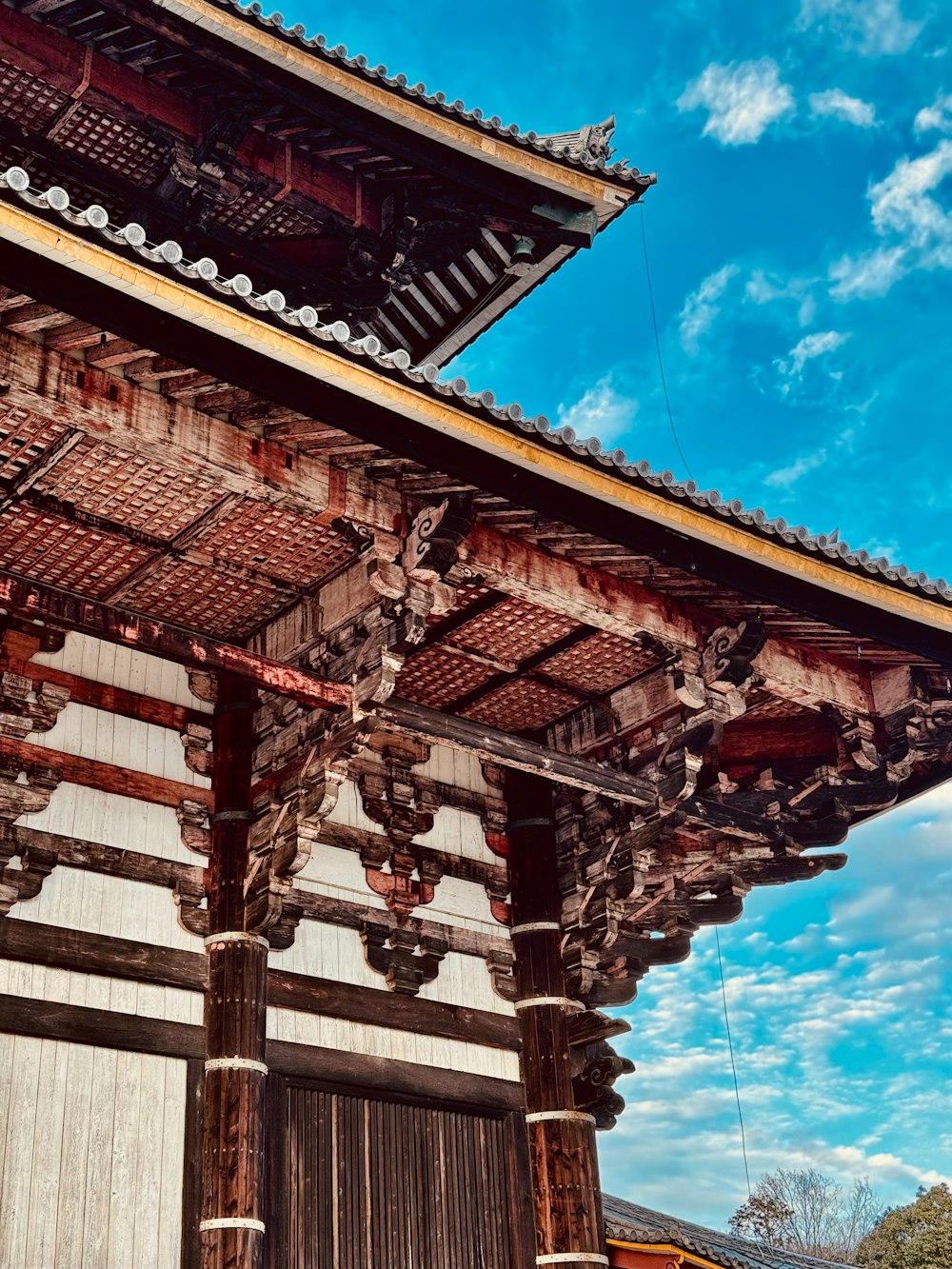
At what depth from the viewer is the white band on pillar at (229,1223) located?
A: 7703 millimetres

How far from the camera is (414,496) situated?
810 cm

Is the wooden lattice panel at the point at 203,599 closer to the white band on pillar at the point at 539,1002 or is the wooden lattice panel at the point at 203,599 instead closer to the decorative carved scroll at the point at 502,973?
the decorative carved scroll at the point at 502,973

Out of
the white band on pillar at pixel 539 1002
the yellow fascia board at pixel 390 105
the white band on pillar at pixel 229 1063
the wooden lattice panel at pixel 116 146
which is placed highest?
the yellow fascia board at pixel 390 105

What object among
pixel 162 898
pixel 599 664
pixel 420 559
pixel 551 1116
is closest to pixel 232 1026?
pixel 162 898

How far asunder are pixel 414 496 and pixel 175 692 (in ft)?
7.31

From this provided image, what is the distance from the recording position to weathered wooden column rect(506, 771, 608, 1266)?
9.27 m

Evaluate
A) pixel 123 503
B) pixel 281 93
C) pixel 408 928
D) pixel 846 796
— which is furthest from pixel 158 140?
pixel 846 796

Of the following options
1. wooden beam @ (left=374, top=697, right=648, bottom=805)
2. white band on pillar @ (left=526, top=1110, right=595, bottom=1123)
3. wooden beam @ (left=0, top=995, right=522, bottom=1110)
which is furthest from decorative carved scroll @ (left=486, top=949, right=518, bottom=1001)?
wooden beam @ (left=374, top=697, right=648, bottom=805)

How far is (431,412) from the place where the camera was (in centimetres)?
721

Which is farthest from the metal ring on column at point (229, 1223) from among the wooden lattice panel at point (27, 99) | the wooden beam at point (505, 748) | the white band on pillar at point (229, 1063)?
the wooden lattice panel at point (27, 99)

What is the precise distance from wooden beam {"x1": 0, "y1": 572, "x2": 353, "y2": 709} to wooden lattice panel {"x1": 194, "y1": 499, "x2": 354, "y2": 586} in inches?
28.0

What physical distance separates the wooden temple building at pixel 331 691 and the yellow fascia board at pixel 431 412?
0.07 ft

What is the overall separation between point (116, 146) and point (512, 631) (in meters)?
4.26

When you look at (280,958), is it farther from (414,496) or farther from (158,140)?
(158,140)
